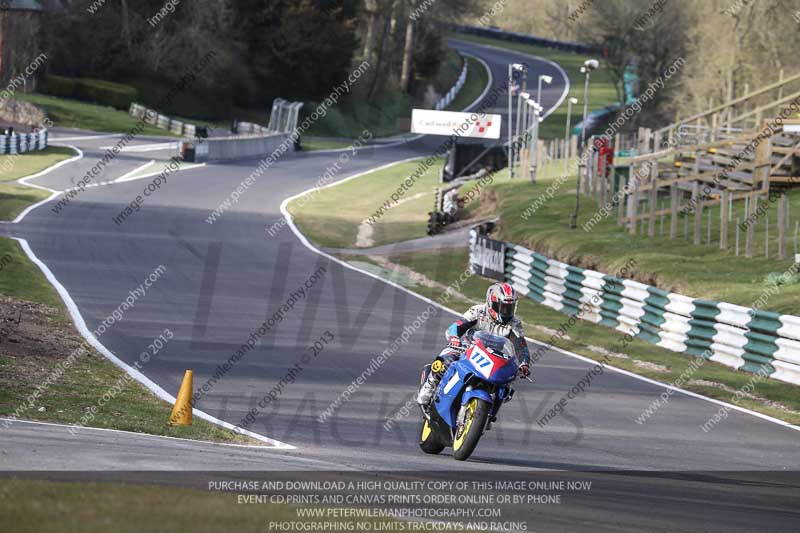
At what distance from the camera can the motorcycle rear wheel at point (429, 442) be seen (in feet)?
39.8

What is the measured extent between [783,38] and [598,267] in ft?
106

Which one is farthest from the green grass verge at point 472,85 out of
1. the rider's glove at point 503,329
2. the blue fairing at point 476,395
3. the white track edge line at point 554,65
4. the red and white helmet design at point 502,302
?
the blue fairing at point 476,395

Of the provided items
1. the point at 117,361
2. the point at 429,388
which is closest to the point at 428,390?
the point at 429,388

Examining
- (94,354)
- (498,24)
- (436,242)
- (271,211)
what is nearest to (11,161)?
(271,211)

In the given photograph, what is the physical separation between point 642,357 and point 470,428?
11116 millimetres

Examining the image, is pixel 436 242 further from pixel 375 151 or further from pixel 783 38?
pixel 375 151

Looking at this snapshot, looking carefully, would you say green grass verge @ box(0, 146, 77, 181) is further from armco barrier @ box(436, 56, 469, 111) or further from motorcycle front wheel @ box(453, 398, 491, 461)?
armco barrier @ box(436, 56, 469, 111)

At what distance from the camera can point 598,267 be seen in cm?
2967

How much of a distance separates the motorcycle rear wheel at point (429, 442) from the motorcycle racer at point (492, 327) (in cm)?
26

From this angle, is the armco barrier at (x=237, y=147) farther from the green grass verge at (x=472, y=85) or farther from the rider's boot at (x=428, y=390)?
the rider's boot at (x=428, y=390)

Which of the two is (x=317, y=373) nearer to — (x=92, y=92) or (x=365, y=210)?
(x=365, y=210)

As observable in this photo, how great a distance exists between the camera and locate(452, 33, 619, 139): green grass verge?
93188mm

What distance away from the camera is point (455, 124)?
6053 cm

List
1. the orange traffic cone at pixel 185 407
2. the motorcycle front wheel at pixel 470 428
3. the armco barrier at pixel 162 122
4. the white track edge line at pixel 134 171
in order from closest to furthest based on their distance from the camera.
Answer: the motorcycle front wheel at pixel 470 428 < the orange traffic cone at pixel 185 407 < the white track edge line at pixel 134 171 < the armco barrier at pixel 162 122
